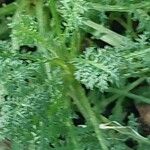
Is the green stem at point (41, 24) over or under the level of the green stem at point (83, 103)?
over

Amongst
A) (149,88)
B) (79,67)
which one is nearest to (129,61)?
(79,67)

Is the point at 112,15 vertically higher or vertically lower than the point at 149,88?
higher

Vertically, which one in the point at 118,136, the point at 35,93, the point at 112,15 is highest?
the point at 112,15

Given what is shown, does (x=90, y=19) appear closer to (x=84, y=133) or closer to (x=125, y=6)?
(x=125, y=6)

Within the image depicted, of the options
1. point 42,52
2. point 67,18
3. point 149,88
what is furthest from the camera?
point 149,88

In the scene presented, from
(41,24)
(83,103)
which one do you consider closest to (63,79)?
(83,103)

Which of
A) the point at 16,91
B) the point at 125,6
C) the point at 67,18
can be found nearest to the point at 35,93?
the point at 16,91

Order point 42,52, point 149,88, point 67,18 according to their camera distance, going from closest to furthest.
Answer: point 67,18 → point 42,52 → point 149,88

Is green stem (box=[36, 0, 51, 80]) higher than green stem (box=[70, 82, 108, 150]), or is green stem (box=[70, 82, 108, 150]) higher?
green stem (box=[36, 0, 51, 80])

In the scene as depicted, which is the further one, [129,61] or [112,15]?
[112,15]

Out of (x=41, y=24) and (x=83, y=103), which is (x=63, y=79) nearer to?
(x=83, y=103)
